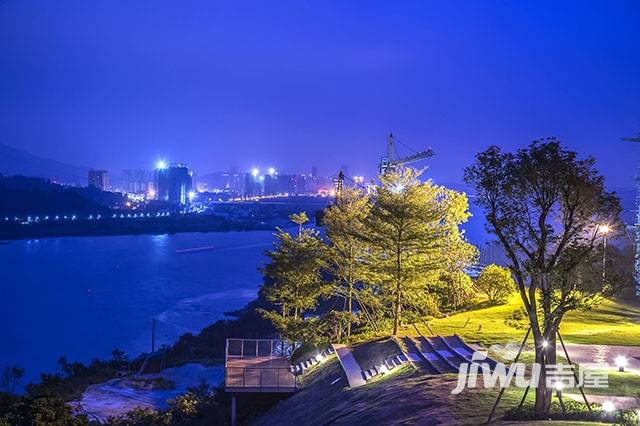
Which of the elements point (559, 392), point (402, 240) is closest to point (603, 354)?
point (402, 240)

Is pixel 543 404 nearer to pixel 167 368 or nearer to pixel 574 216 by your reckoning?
pixel 574 216

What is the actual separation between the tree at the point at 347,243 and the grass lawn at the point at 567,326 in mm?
2176

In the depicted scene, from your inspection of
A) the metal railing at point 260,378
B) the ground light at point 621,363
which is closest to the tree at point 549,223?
the ground light at point 621,363

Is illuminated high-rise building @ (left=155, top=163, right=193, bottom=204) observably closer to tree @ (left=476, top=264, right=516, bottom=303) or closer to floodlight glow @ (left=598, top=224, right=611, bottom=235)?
tree @ (left=476, top=264, right=516, bottom=303)

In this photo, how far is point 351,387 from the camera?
12234mm

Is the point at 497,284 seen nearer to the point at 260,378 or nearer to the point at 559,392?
the point at 260,378

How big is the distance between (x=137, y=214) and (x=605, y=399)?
12659cm

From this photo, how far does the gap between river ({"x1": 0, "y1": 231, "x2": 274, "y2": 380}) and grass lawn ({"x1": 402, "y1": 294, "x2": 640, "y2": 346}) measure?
24.8ft

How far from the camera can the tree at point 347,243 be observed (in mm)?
16891

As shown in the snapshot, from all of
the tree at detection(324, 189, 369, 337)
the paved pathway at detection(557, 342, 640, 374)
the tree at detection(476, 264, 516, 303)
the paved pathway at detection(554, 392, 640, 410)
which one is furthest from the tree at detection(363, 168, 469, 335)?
the tree at detection(476, 264, 516, 303)

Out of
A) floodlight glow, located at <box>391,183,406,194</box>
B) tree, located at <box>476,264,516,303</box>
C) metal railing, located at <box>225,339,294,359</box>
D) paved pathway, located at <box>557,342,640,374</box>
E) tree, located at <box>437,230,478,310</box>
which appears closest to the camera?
paved pathway, located at <box>557,342,640,374</box>

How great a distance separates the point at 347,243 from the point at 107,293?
43.3m

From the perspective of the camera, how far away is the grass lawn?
14383mm

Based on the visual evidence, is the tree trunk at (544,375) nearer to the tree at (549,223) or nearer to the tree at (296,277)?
the tree at (549,223)
